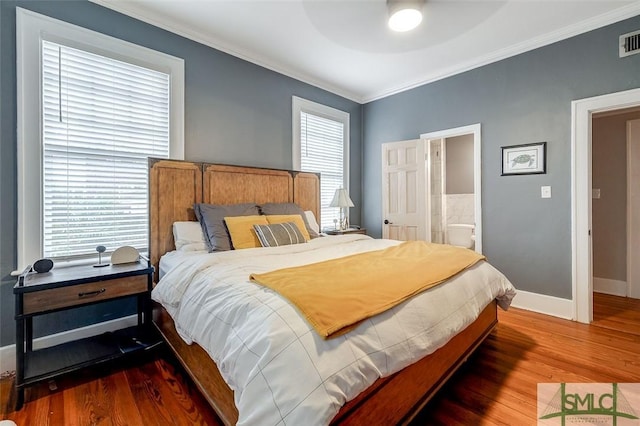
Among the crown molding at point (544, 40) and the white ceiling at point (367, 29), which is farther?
the crown molding at point (544, 40)

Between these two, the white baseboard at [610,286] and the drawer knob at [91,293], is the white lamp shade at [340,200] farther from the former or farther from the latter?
the white baseboard at [610,286]

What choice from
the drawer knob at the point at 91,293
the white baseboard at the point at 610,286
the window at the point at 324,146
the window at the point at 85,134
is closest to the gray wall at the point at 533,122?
the window at the point at 324,146

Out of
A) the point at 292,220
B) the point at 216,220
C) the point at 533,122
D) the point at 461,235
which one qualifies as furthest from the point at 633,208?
the point at 216,220

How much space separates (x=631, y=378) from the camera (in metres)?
1.91

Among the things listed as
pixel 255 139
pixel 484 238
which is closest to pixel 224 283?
pixel 255 139

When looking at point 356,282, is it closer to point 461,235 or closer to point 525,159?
point 525,159

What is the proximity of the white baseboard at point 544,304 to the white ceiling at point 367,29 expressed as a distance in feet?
8.18

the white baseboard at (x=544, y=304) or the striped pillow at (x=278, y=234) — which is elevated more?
the striped pillow at (x=278, y=234)

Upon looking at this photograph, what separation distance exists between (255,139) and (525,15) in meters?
2.92

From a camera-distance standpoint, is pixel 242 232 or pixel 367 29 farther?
pixel 367 29

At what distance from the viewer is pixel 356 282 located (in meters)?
1.47

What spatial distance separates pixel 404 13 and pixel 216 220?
2390 millimetres

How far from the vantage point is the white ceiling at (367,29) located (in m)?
2.51

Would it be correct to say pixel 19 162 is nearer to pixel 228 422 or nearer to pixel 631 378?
pixel 228 422
